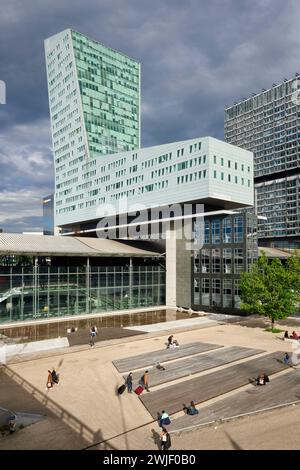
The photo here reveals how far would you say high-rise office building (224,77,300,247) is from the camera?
180 meters

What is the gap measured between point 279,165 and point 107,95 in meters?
93.2

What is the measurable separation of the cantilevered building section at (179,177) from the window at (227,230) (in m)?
9.00

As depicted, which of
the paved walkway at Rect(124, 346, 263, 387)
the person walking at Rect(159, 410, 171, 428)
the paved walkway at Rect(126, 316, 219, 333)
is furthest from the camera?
Result: the paved walkway at Rect(126, 316, 219, 333)

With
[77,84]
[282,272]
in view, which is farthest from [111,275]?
[77,84]

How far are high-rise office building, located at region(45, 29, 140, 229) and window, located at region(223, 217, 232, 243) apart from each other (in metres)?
70.2

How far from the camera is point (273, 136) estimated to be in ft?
629

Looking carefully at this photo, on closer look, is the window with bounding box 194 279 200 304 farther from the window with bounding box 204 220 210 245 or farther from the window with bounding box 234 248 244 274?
the window with bounding box 234 248 244 274

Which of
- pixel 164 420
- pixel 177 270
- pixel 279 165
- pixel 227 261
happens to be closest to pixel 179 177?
pixel 177 270

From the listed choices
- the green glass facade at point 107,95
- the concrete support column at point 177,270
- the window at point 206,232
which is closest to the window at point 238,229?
the window at point 206,232

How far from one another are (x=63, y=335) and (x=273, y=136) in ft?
572

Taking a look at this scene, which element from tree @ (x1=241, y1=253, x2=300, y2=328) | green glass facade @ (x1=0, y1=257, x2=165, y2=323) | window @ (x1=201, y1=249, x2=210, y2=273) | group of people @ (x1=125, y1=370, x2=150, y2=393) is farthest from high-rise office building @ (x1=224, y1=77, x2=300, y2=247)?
group of people @ (x1=125, y1=370, x2=150, y2=393)

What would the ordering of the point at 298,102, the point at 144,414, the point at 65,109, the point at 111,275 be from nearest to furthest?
the point at 144,414
the point at 111,275
the point at 65,109
the point at 298,102

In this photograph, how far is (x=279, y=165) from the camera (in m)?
187

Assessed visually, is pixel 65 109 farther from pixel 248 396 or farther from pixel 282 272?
pixel 248 396
